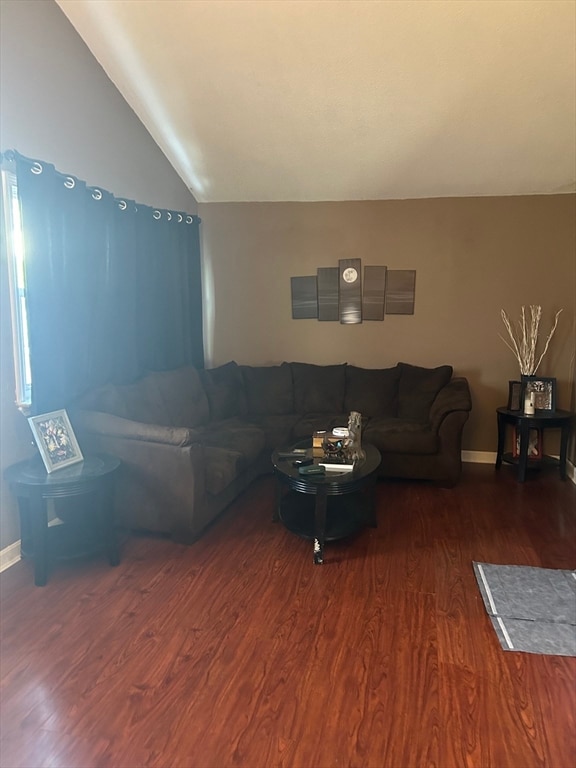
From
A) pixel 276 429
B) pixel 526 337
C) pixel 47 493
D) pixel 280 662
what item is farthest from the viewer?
pixel 526 337

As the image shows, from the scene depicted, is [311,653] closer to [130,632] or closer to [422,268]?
[130,632]

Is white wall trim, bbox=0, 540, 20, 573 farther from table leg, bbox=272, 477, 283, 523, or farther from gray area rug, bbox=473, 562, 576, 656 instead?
gray area rug, bbox=473, 562, 576, 656

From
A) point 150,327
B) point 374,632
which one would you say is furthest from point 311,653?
point 150,327

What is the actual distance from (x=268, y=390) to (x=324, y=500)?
2.04 meters

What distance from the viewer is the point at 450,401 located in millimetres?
4102

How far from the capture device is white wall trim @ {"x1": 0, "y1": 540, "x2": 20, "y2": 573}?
2873 millimetres

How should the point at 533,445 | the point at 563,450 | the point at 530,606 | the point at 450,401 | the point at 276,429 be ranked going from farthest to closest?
1. the point at 533,445
2. the point at 276,429
3. the point at 563,450
4. the point at 450,401
5. the point at 530,606

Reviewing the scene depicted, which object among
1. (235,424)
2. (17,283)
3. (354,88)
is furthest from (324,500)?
(354,88)

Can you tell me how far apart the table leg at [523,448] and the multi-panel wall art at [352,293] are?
1.39m

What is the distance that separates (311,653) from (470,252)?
3.70 m

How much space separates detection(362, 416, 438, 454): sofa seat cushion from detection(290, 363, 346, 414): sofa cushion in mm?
609

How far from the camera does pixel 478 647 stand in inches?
86.4

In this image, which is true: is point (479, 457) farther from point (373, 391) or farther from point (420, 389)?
point (373, 391)

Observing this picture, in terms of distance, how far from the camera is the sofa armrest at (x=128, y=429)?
3015 millimetres
